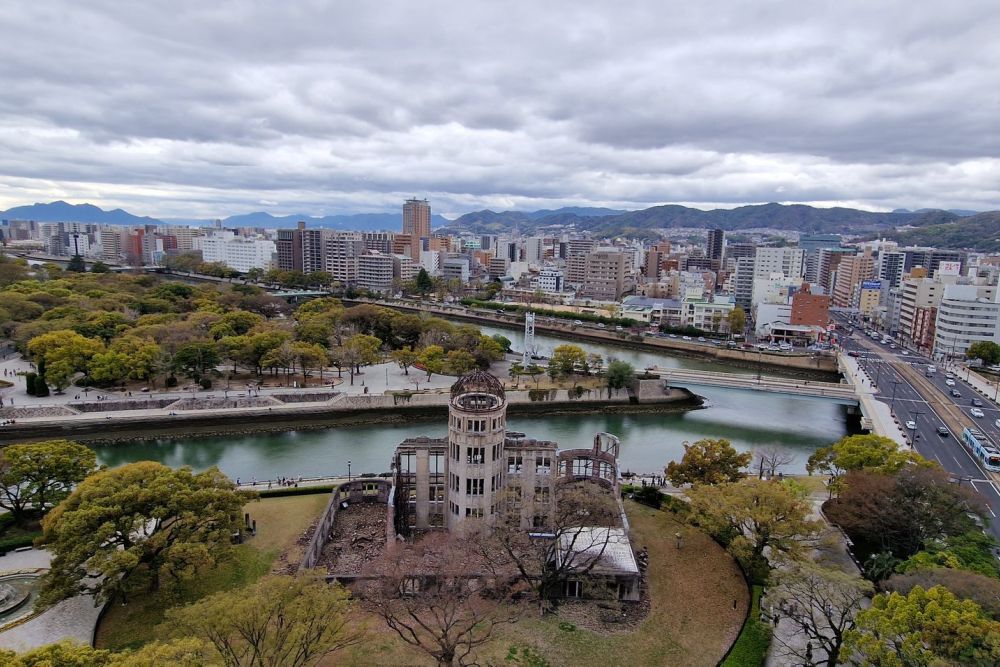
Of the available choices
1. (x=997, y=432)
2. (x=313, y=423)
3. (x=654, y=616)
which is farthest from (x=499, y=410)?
(x=997, y=432)

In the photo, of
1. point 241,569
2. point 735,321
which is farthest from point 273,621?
point 735,321

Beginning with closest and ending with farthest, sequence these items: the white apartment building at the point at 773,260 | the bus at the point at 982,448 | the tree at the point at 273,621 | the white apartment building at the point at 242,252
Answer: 1. the tree at the point at 273,621
2. the bus at the point at 982,448
3. the white apartment building at the point at 773,260
4. the white apartment building at the point at 242,252

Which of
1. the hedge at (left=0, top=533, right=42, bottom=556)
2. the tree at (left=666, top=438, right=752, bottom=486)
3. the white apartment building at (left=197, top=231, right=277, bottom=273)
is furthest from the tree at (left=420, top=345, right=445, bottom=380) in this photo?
the white apartment building at (left=197, top=231, right=277, bottom=273)

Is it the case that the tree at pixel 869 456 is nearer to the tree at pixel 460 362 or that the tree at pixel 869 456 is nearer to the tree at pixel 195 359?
the tree at pixel 460 362

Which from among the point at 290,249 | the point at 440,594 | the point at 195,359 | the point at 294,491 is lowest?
the point at 294,491

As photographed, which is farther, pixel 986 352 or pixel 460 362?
pixel 986 352

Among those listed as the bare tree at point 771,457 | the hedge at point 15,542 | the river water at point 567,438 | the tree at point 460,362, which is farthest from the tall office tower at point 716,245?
the hedge at point 15,542

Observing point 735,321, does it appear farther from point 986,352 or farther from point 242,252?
point 242,252

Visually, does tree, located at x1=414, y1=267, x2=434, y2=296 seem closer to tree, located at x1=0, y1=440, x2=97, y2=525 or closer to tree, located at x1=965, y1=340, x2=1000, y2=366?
tree, located at x1=965, y1=340, x2=1000, y2=366
